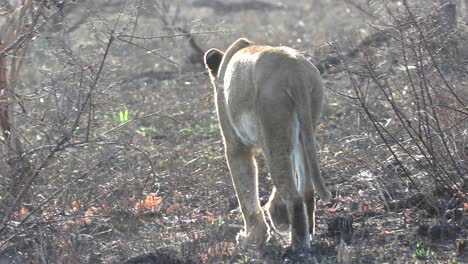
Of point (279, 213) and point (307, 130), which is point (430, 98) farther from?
point (279, 213)

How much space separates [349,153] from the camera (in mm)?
9008

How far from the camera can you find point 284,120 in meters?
6.47

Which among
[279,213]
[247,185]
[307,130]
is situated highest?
[307,130]

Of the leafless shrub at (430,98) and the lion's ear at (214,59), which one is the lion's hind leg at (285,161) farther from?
the lion's ear at (214,59)

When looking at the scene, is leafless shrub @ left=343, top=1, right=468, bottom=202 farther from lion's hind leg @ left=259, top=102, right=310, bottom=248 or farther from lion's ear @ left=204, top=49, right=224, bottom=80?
lion's ear @ left=204, top=49, right=224, bottom=80

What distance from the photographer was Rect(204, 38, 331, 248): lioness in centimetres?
649

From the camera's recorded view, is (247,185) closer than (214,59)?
Yes

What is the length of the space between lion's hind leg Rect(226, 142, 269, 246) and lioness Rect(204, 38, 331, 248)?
0.51 feet

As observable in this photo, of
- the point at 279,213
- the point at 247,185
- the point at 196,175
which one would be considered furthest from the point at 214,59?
the point at 279,213

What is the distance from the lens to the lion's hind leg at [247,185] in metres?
7.45

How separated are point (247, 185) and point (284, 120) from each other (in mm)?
1152

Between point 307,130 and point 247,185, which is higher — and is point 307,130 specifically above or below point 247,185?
above

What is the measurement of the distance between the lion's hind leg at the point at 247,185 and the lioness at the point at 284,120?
155mm

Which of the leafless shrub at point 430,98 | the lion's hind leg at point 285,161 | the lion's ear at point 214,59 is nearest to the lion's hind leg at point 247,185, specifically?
the lion's hind leg at point 285,161
